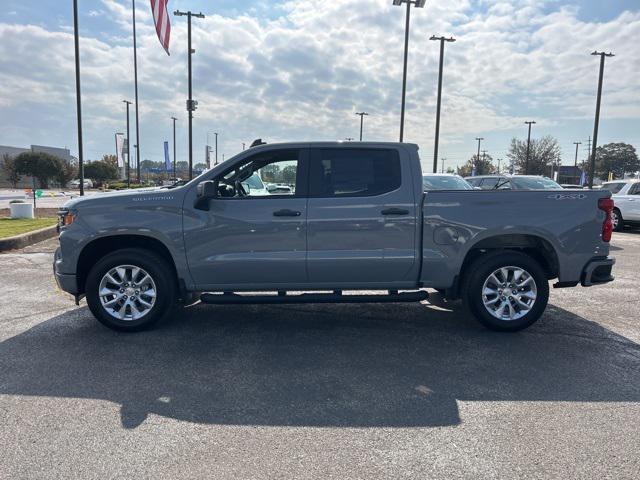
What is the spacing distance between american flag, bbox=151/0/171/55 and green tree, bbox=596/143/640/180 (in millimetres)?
98407

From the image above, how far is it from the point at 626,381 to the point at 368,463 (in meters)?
2.54

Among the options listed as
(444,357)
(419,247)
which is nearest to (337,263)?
(419,247)

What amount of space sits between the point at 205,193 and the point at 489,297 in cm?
315

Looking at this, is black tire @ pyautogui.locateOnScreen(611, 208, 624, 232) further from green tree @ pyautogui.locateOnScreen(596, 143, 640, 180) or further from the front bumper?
green tree @ pyautogui.locateOnScreen(596, 143, 640, 180)

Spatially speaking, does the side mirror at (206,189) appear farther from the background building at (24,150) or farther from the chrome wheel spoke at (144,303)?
the background building at (24,150)

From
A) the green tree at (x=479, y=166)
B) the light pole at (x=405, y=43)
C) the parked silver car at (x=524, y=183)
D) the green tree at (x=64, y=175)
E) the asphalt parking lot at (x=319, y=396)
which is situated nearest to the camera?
the asphalt parking lot at (x=319, y=396)

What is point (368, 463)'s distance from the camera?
2789mm

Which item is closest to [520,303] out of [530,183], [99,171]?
[530,183]

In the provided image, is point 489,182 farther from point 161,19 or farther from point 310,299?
point 310,299

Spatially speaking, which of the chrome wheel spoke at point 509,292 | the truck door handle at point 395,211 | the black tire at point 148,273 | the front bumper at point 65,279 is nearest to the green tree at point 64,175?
the front bumper at point 65,279

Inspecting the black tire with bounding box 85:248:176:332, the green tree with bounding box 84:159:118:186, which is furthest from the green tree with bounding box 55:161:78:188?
the black tire with bounding box 85:248:176:332

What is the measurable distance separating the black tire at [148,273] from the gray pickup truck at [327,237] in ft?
0.04

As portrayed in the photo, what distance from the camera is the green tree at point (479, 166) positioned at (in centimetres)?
8000

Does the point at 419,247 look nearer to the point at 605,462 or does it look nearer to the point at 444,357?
the point at 444,357
